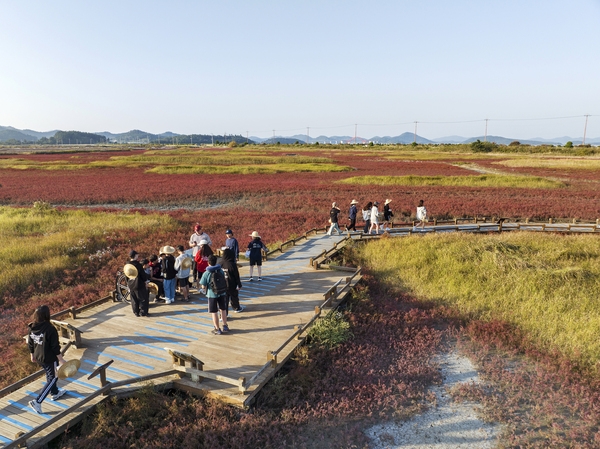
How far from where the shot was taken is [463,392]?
8844mm

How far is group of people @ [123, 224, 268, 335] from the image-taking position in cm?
958

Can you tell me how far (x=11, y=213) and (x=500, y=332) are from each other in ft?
106

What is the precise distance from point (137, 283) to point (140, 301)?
692 mm

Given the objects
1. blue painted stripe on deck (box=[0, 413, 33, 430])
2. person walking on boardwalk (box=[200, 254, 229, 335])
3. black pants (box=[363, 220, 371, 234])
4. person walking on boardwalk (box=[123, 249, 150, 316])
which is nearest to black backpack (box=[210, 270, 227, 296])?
person walking on boardwalk (box=[200, 254, 229, 335])

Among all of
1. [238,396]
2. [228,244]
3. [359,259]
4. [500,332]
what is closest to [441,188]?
[359,259]

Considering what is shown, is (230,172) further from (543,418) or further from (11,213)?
(543,418)

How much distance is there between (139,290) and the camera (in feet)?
35.0

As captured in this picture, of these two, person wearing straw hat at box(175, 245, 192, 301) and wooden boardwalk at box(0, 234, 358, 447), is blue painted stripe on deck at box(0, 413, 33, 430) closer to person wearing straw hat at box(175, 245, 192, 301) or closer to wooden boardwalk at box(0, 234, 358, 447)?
wooden boardwalk at box(0, 234, 358, 447)

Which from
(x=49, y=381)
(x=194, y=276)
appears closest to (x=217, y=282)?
(x=194, y=276)

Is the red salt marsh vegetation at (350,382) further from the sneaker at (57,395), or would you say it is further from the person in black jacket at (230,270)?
the person in black jacket at (230,270)

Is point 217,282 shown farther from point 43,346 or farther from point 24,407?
point 24,407

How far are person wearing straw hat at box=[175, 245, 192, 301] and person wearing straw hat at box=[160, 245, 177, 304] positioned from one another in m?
0.27

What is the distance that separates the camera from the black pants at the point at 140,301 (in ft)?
35.3

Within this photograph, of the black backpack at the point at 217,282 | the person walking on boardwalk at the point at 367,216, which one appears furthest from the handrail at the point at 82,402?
the person walking on boardwalk at the point at 367,216
